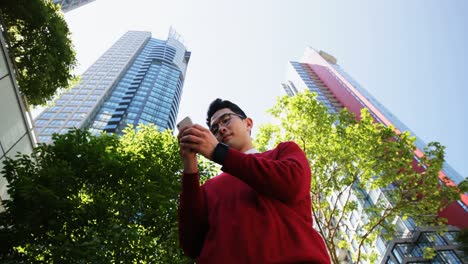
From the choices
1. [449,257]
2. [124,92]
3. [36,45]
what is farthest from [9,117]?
[124,92]

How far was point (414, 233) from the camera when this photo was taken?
30.9 meters

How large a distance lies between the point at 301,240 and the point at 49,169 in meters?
8.37

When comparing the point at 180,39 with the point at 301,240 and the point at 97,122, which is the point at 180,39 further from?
the point at 301,240

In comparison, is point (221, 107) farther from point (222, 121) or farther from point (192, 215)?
point (192, 215)

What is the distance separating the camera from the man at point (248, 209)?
5.70 feet

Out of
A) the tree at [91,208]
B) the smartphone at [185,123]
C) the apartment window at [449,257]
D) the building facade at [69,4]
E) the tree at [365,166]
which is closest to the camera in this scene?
the smartphone at [185,123]

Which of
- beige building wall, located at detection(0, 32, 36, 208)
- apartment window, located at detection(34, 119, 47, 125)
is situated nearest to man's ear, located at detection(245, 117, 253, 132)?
beige building wall, located at detection(0, 32, 36, 208)

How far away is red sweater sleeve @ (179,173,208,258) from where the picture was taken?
2129mm

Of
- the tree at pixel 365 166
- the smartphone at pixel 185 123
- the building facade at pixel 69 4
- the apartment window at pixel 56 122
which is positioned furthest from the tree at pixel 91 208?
the apartment window at pixel 56 122

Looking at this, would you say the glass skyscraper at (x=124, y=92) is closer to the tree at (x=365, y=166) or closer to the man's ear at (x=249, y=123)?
the tree at (x=365, y=166)

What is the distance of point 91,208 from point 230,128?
701 cm

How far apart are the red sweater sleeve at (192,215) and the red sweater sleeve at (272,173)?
0.42m

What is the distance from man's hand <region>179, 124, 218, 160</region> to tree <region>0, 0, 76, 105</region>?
524 inches

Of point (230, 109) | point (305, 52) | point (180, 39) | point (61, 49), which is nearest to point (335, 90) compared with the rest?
point (305, 52)
